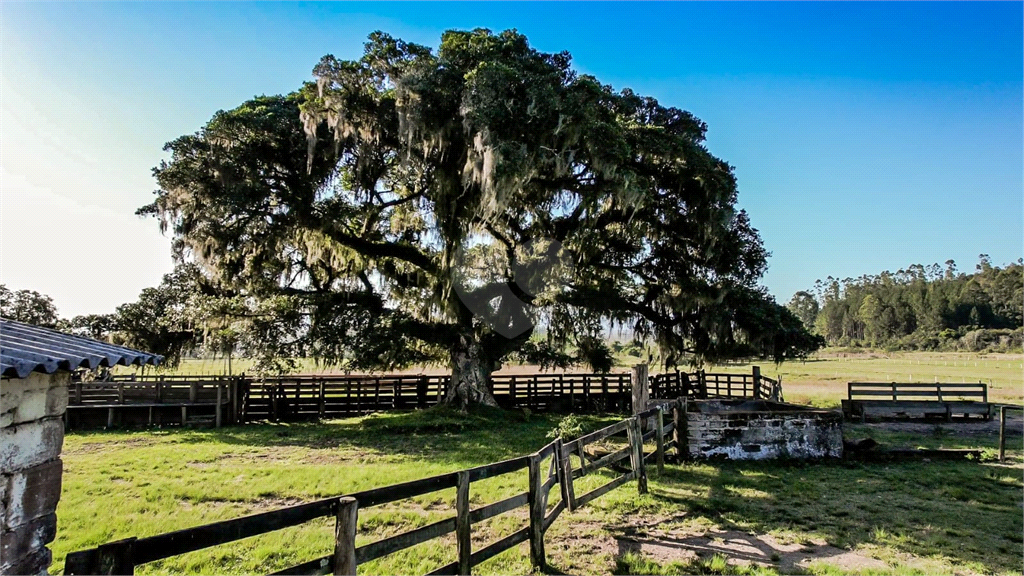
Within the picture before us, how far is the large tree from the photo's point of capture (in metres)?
14.4

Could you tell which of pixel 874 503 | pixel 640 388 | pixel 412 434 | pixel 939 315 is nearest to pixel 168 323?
pixel 412 434

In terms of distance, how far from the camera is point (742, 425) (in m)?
9.91

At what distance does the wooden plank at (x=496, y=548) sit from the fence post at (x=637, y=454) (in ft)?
10.3

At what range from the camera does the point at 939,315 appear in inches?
3383

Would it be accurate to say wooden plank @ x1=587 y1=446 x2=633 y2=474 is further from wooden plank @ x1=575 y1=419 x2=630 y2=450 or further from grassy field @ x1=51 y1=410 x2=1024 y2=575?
grassy field @ x1=51 y1=410 x2=1024 y2=575

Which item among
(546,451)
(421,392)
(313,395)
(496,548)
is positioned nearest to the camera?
(496,548)

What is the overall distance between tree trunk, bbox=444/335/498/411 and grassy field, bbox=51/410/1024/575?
5.37 metres

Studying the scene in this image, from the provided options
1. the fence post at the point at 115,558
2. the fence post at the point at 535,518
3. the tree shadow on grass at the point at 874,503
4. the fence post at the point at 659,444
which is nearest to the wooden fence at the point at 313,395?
the tree shadow on grass at the point at 874,503

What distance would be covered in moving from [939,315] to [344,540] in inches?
4239

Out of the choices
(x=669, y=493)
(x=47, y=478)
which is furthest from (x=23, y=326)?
(x=669, y=493)

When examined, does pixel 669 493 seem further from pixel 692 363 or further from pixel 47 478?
pixel 692 363

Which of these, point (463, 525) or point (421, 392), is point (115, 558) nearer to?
point (463, 525)

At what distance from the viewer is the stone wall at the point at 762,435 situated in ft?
32.2

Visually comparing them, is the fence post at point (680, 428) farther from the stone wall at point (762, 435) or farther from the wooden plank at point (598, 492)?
the wooden plank at point (598, 492)
